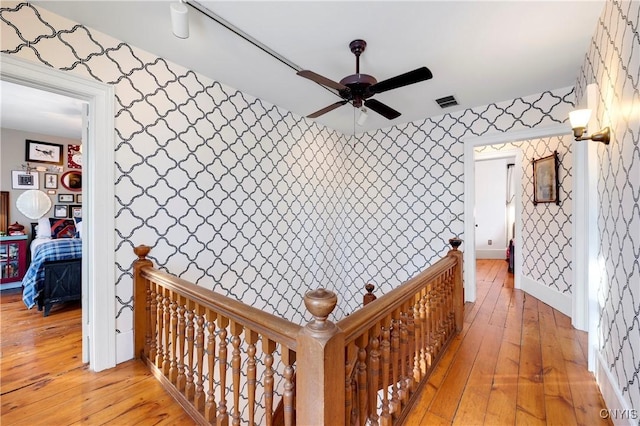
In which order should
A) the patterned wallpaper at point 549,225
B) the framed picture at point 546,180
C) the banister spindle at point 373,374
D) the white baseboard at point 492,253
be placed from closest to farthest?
the banister spindle at point 373,374, the patterned wallpaper at point 549,225, the framed picture at point 546,180, the white baseboard at point 492,253

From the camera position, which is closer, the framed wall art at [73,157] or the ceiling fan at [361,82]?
the ceiling fan at [361,82]

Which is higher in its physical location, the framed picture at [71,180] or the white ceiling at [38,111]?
the white ceiling at [38,111]

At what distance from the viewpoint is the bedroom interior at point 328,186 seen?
1635 millimetres

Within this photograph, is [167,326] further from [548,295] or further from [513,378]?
[548,295]

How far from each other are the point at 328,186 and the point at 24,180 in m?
4.88

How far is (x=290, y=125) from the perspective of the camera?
334cm

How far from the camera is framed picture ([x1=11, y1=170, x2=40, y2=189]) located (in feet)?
14.2

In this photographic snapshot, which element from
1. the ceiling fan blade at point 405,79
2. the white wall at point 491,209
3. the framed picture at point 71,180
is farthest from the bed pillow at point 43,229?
the white wall at point 491,209

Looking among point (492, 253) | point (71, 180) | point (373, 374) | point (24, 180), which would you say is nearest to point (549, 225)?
point (492, 253)

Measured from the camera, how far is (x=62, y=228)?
15.2 feet

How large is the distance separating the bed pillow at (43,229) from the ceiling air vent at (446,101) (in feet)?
19.7

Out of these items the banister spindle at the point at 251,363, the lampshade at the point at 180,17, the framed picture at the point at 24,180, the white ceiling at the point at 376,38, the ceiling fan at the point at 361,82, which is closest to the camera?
the banister spindle at the point at 251,363

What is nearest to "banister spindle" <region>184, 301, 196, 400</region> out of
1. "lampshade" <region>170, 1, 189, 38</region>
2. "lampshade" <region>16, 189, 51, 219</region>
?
"lampshade" <region>170, 1, 189, 38</region>

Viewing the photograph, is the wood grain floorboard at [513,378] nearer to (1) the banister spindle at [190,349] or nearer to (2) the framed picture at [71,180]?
(1) the banister spindle at [190,349]
